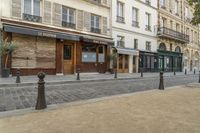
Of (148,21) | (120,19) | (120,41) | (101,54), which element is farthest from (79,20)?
(148,21)

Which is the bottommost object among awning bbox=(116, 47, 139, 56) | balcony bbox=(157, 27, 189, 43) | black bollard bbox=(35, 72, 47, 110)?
black bollard bbox=(35, 72, 47, 110)

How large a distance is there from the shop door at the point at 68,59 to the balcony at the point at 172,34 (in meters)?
15.0

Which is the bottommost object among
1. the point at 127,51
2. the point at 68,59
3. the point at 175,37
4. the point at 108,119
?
the point at 108,119

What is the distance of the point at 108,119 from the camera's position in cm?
544

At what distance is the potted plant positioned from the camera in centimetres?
1463

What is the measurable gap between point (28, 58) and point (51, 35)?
7.35 feet

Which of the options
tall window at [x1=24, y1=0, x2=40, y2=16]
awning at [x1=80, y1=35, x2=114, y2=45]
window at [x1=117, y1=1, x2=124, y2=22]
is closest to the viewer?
tall window at [x1=24, y1=0, x2=40, y2=16]

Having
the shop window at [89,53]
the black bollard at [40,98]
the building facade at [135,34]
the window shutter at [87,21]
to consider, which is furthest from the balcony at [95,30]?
the black bollard at [40,98]

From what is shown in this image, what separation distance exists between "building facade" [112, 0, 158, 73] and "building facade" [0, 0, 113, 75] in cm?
175

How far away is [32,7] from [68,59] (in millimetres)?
4807

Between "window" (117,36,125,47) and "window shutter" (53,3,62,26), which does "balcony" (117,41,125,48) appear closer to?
"window" (117,36,125,47)

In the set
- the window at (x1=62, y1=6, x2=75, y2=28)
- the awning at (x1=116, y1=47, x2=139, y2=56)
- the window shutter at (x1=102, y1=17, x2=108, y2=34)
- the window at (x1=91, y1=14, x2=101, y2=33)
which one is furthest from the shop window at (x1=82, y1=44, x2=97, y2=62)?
the awning at (x1=116, y1=47, x2=139, y2=56)

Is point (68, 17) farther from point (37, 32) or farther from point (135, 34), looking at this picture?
point (135, 34)

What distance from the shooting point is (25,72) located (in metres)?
17.0
